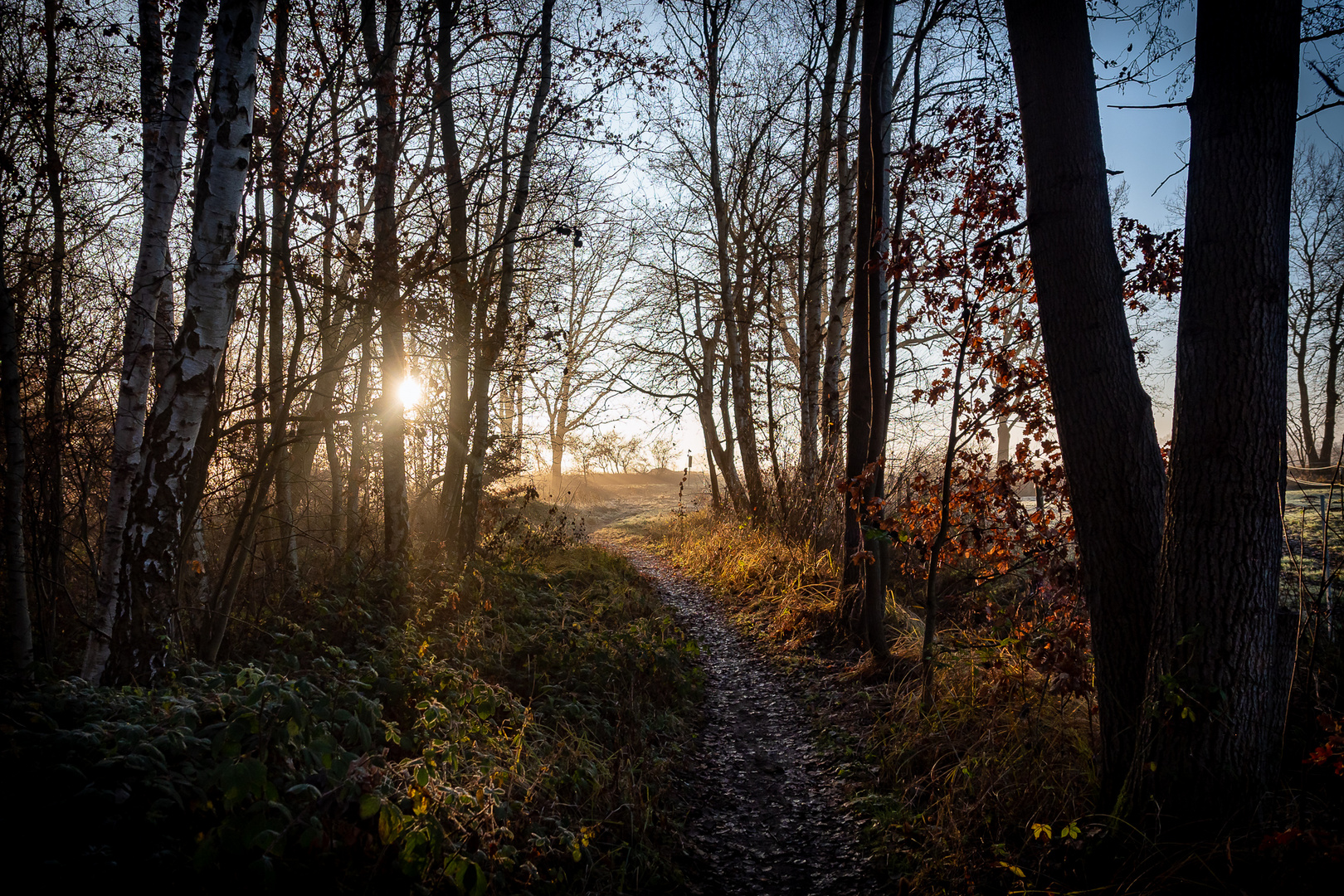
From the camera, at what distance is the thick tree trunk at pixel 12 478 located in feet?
12.3

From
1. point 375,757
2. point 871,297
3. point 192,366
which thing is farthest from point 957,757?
point 192,366

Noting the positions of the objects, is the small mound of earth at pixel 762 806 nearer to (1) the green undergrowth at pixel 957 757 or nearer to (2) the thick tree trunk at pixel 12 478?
(1) the green undergrowth at pixel 957 757

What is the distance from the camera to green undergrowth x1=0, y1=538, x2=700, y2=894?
1.78 metres

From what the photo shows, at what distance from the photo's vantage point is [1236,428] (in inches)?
98.0

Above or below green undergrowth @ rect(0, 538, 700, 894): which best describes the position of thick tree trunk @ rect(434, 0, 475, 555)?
above

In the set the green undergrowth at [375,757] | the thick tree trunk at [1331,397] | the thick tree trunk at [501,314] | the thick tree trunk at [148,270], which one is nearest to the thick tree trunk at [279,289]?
the thick tree trunk at [148,270]

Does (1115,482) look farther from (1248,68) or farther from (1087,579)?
(1248,68)

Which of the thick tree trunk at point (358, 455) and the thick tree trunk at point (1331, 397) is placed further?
the thick tree trunk at point (1331, 397)

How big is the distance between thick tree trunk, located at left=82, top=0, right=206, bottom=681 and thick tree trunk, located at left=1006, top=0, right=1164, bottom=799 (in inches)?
192

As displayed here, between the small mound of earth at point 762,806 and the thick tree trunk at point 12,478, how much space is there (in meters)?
4.24

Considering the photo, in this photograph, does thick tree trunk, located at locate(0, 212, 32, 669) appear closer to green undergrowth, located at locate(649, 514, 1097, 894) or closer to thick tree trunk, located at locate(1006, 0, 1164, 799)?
green undergrowth, located at locate(649, 514, 1097, 894)

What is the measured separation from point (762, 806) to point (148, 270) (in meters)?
5.47

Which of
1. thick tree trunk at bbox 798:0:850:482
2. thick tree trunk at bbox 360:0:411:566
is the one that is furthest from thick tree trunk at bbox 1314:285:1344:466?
thick tree trunk at bbox 360:0:411:566

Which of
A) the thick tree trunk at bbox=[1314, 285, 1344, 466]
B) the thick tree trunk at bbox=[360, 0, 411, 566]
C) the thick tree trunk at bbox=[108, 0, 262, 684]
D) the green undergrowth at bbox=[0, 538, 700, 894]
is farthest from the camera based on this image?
the thick tree trunk at bbox=[1314, 285, 1344, 466]
